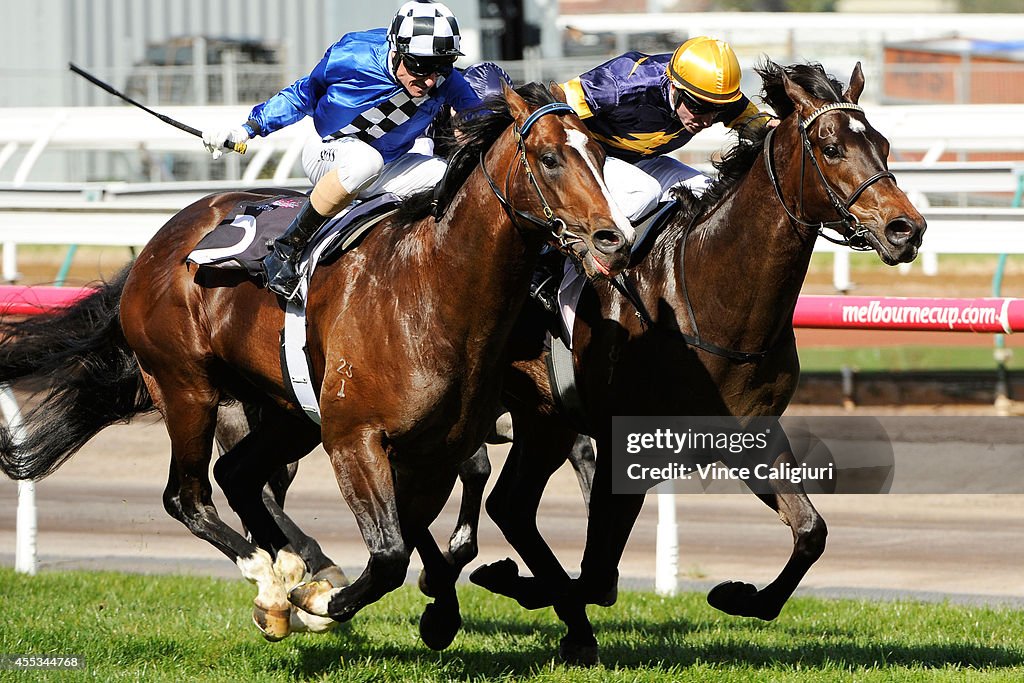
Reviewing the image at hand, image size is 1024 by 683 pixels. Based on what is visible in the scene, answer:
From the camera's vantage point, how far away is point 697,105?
476cm

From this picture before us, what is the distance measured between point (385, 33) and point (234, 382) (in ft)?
4.40

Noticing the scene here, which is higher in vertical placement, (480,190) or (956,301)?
(480,190)

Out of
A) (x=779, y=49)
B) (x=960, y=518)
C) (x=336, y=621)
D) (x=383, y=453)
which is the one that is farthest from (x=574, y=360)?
(x=779, y=49)

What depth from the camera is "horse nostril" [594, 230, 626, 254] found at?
365 centimetres

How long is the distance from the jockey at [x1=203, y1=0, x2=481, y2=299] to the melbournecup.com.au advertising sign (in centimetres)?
114

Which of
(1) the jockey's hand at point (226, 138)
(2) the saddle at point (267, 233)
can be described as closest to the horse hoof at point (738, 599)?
(2) the saddle at point (267, 233)

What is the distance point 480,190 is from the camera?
4.09m

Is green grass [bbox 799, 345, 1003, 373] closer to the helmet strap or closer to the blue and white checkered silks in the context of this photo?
the blue and white checkered silks

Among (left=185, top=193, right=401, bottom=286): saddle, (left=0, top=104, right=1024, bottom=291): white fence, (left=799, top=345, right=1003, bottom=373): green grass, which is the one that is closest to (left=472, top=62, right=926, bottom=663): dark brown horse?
(left=185, top=193, right=401, bottom=286): saddle

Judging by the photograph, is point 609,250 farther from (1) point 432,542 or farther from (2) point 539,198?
(1) point 432,542

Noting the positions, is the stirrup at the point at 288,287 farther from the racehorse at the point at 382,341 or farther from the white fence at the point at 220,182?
the white fence at the point at 220,182

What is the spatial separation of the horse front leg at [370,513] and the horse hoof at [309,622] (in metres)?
0.17

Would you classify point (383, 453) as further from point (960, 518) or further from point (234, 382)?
point (960, 518)

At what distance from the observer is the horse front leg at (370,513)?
4102 millimetres
